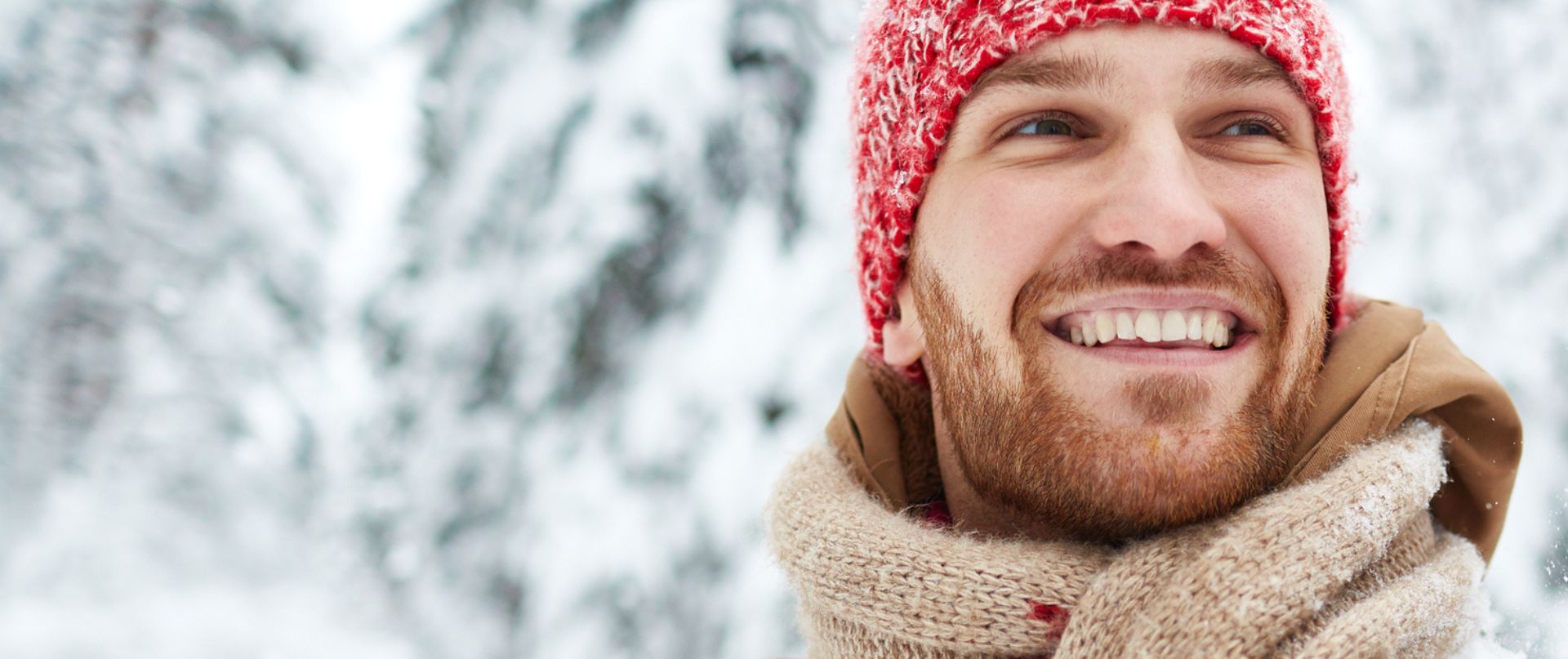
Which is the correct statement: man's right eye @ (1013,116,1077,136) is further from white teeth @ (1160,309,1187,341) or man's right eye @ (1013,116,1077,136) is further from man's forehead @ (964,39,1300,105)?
white teeth @ (1160,309,1187,341)

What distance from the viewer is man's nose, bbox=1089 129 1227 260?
105 cm

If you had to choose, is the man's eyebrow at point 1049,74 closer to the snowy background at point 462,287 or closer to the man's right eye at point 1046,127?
the man's right eye at point 1046,127

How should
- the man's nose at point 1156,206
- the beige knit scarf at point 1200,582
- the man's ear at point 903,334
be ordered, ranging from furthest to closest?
the man's ear at point 903,334 → the man's nose at point 1156,206 → the beige knit scarf at point 1200,582

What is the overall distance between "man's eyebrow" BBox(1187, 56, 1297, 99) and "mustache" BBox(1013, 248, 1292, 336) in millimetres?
205

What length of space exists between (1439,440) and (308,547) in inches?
94.8

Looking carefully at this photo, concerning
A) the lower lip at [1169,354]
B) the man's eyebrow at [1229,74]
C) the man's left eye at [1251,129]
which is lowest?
the lower lip at [1169,354]

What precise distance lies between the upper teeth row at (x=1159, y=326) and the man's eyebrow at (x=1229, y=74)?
0.87 ft

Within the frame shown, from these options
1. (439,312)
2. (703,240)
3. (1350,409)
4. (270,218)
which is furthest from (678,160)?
(1350,409)

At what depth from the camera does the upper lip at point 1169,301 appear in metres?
1.09

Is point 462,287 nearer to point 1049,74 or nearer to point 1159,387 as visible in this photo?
point 1049,74

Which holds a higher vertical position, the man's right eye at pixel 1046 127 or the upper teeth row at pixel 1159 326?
the man's right eye at pixel 1046 127

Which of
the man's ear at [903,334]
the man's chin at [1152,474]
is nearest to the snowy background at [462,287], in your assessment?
the man's ear at [903,334]

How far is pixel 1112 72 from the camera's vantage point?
3.76 feet

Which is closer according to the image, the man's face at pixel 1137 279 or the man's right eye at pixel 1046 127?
the man's face at pixel 1137 279
